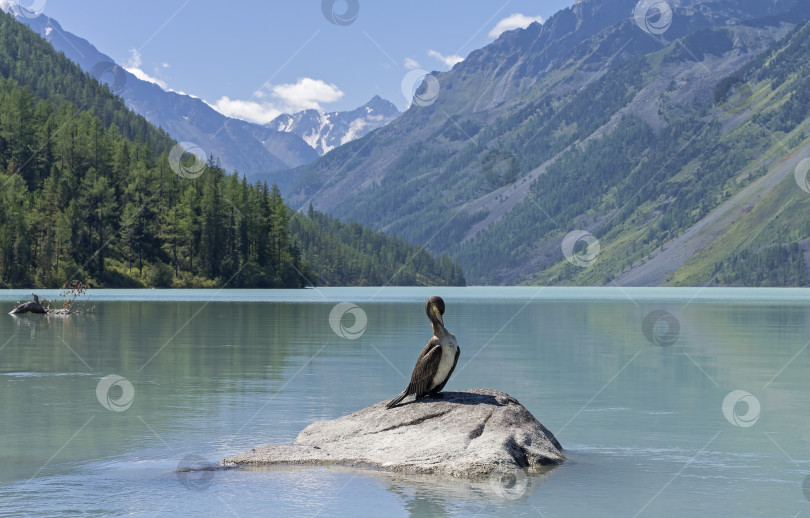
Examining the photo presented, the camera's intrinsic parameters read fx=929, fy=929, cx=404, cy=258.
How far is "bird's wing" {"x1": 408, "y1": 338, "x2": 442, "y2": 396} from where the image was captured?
2622cm

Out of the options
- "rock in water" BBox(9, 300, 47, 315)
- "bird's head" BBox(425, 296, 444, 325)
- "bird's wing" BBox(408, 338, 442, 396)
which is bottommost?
"bird's wing" BBox(408, 338, 442, 396)

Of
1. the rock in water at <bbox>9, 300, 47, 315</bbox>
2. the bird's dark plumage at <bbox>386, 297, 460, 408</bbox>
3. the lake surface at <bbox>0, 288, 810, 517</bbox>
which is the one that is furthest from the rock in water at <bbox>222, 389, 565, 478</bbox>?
the rock in water at <bbox>9, 300, 47, 315</bbox>

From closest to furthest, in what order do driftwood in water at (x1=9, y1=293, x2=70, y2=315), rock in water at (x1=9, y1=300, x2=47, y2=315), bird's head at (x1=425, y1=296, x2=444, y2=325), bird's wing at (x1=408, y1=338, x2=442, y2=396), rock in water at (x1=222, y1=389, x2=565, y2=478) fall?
rock in water at (x1=222, y1=389, x2=565, y2=478) < bird's wing at (x1=408, y1=338, x2=442, y2=396) < bird's head at (x1=425, y1=296, x2=444, y2=325) < driftwood in water at (x1=9, y1=293, x2=70, y2=315) < rock in water at (x1=9, y1=300, x2=47, y2=315)

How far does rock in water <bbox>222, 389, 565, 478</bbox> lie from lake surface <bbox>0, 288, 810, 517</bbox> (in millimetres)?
850

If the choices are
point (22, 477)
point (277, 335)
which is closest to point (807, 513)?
point (22, 477)

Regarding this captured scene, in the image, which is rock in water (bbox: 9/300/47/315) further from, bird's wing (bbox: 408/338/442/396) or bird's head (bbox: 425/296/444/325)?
bird's head (bbox: 425/296/444/325)

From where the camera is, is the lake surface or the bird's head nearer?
the lake surface

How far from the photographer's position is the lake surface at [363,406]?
21.1m

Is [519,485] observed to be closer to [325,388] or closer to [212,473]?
[212,473]

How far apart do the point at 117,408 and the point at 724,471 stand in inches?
858

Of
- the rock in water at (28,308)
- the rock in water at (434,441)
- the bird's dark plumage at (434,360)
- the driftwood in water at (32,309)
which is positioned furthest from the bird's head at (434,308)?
the rock in water at (28,308)

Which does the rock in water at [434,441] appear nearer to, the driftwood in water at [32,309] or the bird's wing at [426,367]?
the bird's wing at [426,367]

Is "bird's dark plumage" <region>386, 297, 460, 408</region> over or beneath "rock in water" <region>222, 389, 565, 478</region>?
Result: over

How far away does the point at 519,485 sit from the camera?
73.8ft
